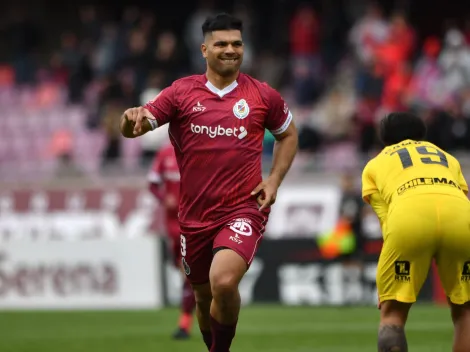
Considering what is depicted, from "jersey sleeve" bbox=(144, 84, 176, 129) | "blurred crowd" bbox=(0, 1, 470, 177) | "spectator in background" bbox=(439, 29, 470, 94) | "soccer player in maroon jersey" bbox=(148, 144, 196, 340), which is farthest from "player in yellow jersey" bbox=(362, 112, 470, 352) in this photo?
"spectator in background" bbox=(439, 29, 470, 94)

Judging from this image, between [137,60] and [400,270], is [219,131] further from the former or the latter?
[137,60]

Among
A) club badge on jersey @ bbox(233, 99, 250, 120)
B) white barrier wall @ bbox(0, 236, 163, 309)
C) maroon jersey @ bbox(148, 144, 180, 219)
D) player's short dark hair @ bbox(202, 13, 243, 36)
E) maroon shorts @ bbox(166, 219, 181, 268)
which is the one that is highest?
player's short dark hair @ bbox(202, 13, 243, 36)

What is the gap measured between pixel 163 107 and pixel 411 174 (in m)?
1.93

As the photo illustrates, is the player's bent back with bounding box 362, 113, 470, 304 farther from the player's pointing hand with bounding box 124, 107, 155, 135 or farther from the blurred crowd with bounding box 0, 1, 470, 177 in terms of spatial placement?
the blurred crowd with bounding box 0, 1, 470, 177

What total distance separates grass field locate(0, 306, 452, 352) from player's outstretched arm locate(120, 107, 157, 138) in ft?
12.7

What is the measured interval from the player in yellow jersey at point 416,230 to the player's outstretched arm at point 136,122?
5.26ft

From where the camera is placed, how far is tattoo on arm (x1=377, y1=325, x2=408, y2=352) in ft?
26.4

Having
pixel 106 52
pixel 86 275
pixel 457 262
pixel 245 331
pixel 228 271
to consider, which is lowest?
pixel 86 275

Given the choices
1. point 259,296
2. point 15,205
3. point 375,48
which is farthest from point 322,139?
point 15,205

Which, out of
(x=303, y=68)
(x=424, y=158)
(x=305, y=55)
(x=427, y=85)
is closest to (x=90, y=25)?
→ (x=305, y=55)

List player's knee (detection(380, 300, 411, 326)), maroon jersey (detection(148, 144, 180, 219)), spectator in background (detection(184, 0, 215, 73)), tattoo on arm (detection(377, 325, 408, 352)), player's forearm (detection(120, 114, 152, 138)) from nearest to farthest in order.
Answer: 1. tattoo on arm (detection(377, 325, 408, 352))
2. player's knee (detection(380, 300, 411, 326))
3. player's forearm (detection(120, 114, 152, 138))
4. maroon jersey (detection(148, 144, 180, 219))
5. spectator in background (detection(184, 0, 215, 73))

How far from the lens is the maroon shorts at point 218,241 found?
8.85m

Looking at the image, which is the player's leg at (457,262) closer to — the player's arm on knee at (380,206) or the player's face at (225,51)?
the player's arm on knee at (380,206)

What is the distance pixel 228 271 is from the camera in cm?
865
